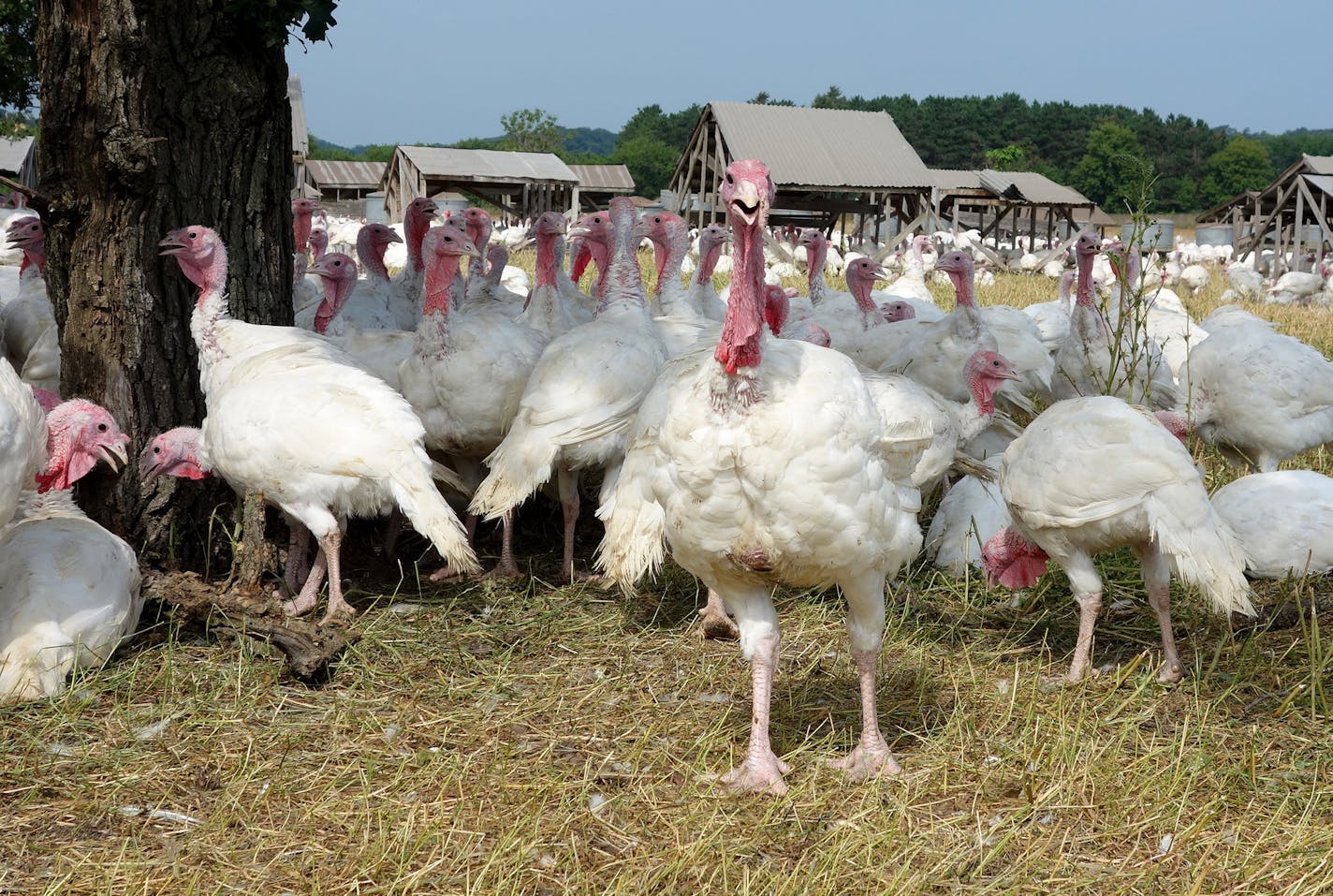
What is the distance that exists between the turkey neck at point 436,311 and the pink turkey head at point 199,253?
3.20 feet

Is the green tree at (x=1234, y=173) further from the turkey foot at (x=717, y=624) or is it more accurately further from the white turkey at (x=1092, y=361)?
the turkey foot at (x=717, y=624)

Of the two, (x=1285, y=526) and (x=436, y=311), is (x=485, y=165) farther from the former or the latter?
(x=1285, y=526)

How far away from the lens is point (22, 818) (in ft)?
10.6

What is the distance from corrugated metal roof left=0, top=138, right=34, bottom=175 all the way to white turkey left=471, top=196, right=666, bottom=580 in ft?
87.5

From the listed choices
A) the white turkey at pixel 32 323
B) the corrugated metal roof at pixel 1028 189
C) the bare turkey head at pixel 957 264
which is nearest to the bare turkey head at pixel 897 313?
the bare turkey head at pixel 957 264

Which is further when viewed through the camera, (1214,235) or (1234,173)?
(1234,173)

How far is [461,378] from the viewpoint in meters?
5.39

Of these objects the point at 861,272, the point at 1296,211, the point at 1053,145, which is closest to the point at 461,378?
the point at 861,272

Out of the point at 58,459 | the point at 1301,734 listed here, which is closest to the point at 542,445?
the point at 58,459

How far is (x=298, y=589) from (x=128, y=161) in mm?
1871

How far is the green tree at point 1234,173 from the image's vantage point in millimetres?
68938

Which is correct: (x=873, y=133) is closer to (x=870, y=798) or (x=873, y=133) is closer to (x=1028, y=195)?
(x=1028, y=195)

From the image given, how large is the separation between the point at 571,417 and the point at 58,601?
210 centimetres

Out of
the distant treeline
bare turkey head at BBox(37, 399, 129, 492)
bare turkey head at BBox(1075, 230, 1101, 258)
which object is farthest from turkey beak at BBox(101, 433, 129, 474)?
the distant treeline
